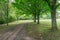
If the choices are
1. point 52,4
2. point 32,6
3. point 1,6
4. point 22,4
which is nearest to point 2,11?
point 1,6

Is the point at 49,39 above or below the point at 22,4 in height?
below

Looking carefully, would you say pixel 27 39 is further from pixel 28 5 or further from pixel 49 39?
pixel 28 5

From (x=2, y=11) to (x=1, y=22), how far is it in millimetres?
3335

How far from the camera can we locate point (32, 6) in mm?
30000

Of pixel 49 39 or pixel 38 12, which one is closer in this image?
pixel 49 39

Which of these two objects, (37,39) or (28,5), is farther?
(28,5)

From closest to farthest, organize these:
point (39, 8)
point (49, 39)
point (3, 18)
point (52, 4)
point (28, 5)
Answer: point (49, 39), point (52, 4), point (39, 8), point (28, 5), point (3, 18)

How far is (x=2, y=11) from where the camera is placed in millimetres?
32188

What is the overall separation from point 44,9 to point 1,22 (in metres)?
11.9

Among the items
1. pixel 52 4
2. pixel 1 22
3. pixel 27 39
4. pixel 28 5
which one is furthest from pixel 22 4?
pixel 27 39

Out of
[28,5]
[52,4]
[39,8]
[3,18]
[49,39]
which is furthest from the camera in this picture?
[3,18]

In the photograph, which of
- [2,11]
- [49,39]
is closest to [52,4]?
[49,39]

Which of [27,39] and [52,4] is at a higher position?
[52,4]

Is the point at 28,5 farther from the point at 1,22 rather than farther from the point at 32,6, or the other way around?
the point at 1,22
